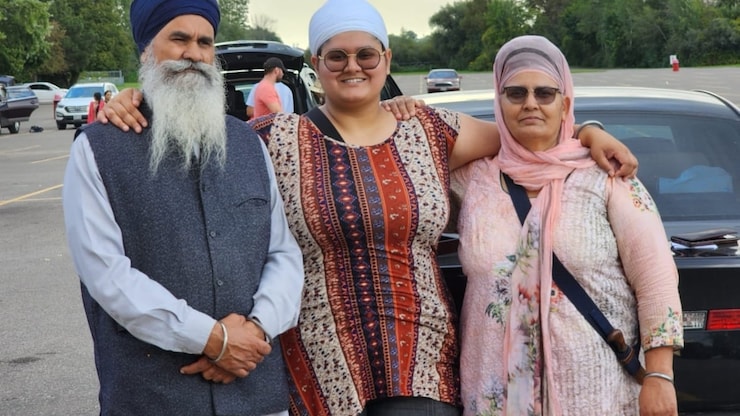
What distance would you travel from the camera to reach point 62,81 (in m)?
74.8

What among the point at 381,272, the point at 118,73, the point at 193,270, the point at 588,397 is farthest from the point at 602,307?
the point at 118,73

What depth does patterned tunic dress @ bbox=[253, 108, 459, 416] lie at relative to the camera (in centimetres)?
291

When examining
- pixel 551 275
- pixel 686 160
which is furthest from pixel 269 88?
pixel 551 275

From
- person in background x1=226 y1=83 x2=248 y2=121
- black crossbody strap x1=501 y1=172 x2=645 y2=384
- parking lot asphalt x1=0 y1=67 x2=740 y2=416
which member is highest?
black crossbody strap x1=501 y1=172 x2=645 y2=384

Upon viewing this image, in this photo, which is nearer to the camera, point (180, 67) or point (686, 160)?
point (180, 67)

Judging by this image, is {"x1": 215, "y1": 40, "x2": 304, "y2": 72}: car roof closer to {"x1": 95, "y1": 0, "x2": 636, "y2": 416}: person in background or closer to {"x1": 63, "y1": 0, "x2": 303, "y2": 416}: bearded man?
{"x1": 95, "y1": 0, "x2": 636, "y2": 416}: person in background

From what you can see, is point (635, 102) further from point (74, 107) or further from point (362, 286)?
point (74, 107)

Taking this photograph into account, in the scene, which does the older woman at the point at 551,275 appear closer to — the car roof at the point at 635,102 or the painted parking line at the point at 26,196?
the car roof at the point at 635,102

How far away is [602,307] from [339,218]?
79 centimetres

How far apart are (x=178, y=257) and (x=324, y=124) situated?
0.69 metres

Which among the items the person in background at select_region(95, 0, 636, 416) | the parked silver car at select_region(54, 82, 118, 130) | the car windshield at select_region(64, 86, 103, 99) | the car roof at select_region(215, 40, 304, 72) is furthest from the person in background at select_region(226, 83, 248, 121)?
the car windshield at select_region(64, 86, 103, 99)

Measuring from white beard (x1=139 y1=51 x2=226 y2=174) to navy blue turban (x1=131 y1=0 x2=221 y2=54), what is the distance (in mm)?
66

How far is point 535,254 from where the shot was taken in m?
2.88

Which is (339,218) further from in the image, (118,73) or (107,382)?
(118,73)
